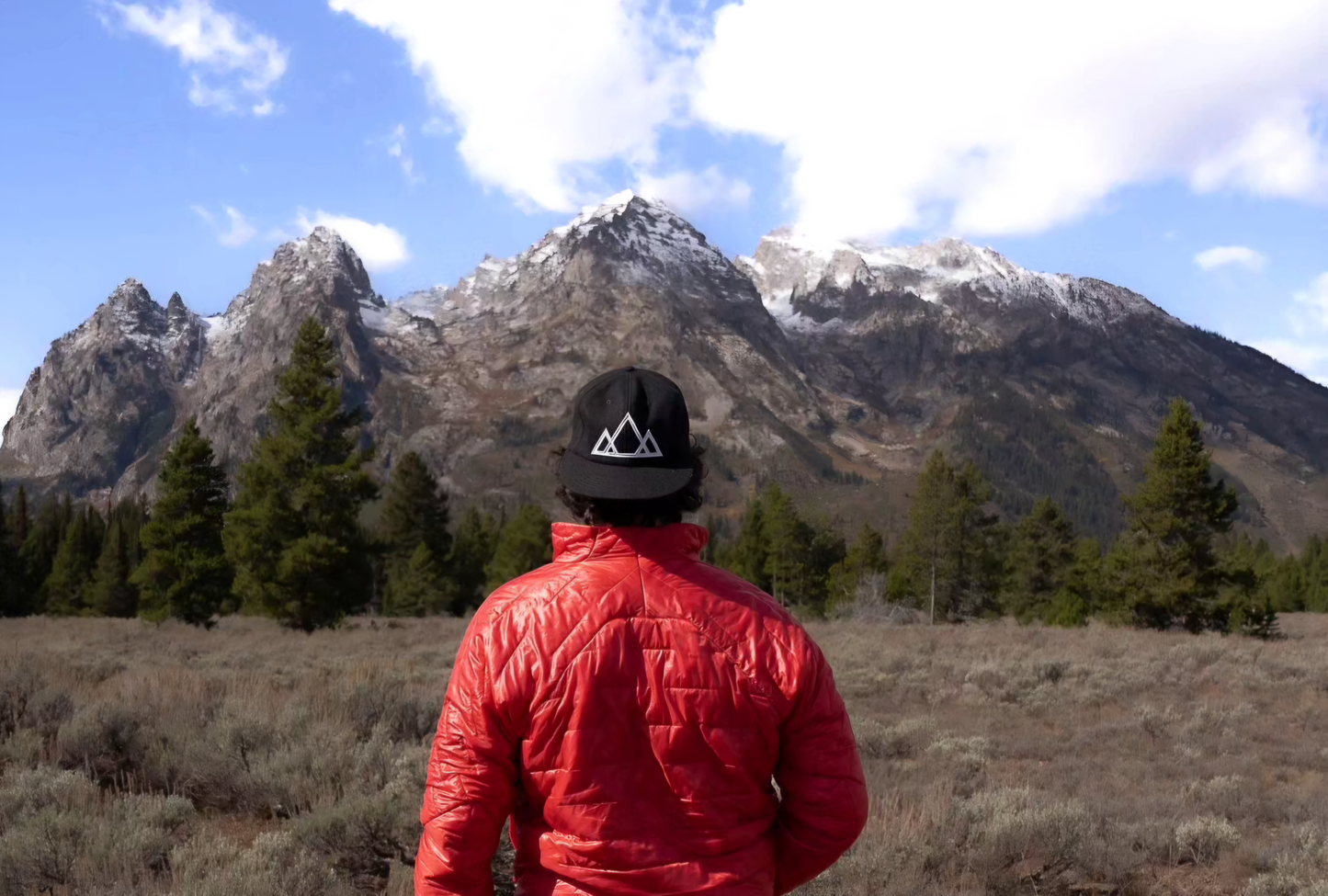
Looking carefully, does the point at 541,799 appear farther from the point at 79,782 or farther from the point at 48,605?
the point at 48,605

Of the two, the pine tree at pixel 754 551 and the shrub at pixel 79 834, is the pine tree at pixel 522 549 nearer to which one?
the pine tree at pixel 754 551

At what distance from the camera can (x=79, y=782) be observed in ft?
18.3

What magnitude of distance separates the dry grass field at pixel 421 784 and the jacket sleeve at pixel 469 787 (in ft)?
8.53

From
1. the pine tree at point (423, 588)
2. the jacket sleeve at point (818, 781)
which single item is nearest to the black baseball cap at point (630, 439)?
the jacket sleeve at point (818, 781)

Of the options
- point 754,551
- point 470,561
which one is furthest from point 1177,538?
point 470,561

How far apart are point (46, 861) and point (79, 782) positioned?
116 cm

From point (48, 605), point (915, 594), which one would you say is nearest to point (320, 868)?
point (915, 594)

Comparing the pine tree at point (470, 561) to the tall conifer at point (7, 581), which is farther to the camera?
the tall conifer at point (7, 581)

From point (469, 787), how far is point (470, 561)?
4651cm

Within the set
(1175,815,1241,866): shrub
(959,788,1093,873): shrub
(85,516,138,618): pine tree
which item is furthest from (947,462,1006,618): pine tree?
(85,516,138,618): pine tree

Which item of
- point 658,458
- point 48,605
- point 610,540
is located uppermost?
point 658,458

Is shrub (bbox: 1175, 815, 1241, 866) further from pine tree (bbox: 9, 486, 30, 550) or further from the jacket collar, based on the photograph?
pine tree (bbox: 9, 486, 30, 550)

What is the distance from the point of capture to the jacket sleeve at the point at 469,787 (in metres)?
2.15

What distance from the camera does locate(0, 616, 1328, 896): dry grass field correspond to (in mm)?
4812
